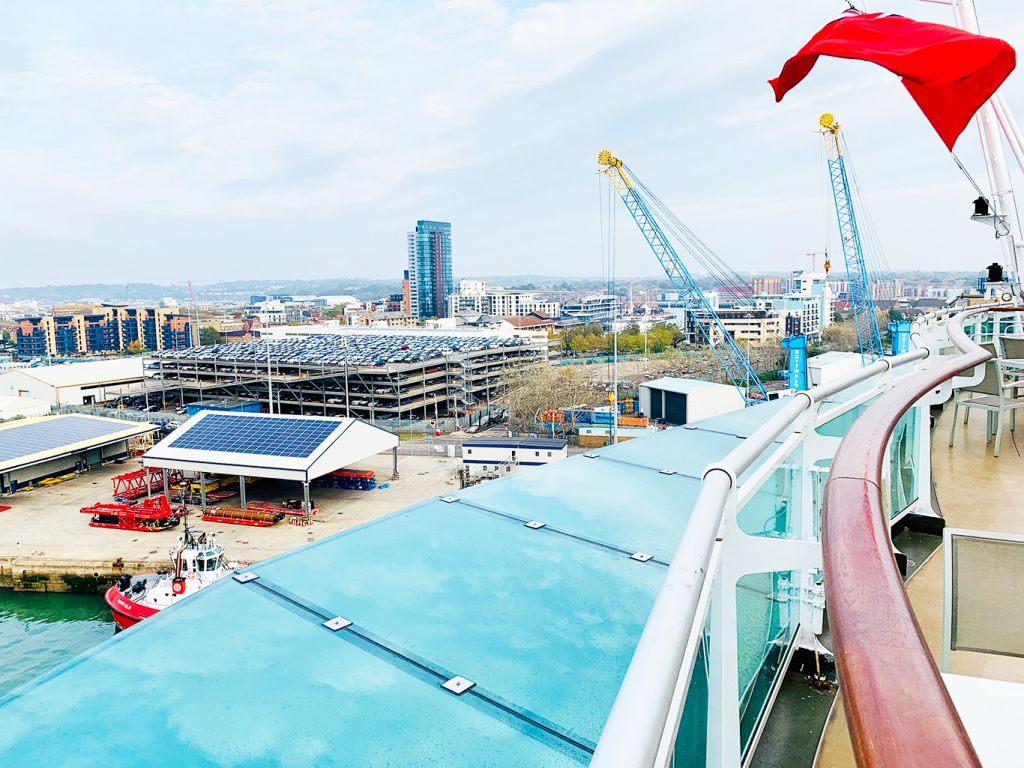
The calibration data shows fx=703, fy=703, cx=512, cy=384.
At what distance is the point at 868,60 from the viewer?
7.20 feet

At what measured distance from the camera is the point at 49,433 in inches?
484

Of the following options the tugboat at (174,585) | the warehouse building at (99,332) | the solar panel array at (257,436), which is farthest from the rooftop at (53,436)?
→ the warehouse building at (99,332)

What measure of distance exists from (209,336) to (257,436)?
3403cm

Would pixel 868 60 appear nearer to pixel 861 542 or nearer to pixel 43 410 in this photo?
pixel 861 542

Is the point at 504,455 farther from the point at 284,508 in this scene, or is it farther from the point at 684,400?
the point at 684,400

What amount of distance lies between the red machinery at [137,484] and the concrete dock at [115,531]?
260mm

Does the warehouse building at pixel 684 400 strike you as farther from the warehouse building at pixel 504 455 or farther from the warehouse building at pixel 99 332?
the warehouse building at pixel 99 332

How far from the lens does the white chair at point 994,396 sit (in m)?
1.93

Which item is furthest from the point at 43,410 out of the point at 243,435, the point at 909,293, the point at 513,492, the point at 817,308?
the point at 909,293

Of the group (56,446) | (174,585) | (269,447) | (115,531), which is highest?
(269,447)

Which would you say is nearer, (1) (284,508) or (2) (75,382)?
(1) (284,508)

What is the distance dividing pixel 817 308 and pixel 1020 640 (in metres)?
40.2

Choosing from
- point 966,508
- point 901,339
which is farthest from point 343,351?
point 966,508

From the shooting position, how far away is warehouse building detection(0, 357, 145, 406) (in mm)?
19797
